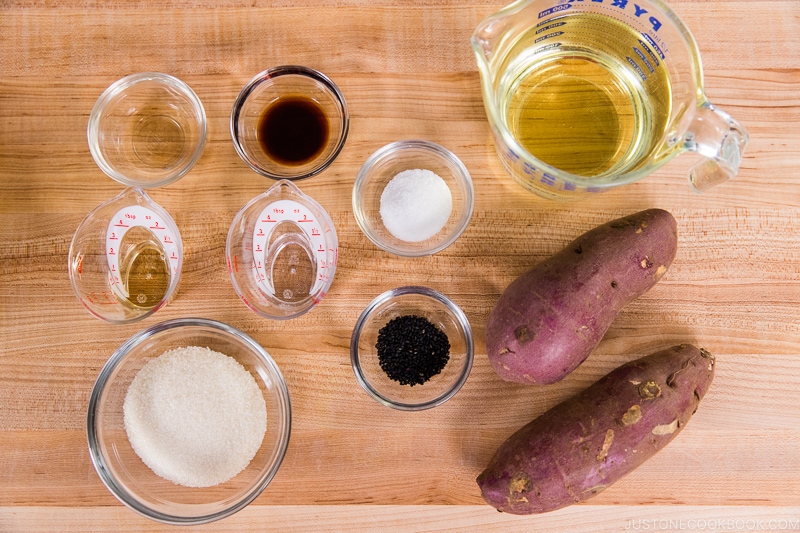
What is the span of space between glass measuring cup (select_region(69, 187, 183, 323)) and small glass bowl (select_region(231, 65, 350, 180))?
0.22 m

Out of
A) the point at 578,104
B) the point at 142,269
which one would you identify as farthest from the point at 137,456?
the point at 578,104

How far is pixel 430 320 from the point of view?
3.98 ft

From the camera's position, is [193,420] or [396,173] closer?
[193,420]

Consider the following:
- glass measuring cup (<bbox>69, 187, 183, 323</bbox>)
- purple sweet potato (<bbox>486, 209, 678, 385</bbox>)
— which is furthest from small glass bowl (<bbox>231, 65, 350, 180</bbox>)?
purple sweet potato (<bbox>486, 209, 678, 385</bbox>)

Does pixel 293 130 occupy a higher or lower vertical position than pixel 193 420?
higher

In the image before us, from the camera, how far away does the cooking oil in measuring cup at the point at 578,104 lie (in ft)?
3.59

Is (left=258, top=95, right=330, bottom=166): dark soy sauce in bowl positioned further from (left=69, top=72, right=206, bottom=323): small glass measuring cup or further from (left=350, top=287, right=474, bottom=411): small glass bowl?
(left=350, top=287, right=474, bottom=411): small glass bowl

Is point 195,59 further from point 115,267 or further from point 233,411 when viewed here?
point 233,411

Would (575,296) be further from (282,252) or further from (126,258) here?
(126,258)

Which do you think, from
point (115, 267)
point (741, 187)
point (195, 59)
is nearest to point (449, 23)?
point (195, 59)

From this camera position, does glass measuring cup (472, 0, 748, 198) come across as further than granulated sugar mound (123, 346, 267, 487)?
No

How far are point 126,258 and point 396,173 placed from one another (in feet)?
1.95

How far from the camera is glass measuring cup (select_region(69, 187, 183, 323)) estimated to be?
45.2 inches

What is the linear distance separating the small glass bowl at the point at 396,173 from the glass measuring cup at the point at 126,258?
385 mm
